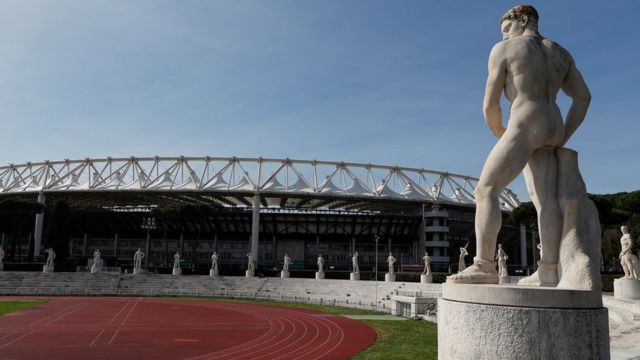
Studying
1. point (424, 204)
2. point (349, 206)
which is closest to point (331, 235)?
point (349, 206)

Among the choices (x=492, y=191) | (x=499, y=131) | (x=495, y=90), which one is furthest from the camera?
(x=499, y=131)

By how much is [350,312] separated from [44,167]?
7064 cm

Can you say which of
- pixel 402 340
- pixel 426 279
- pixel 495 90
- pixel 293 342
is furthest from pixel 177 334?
pixel 426 279

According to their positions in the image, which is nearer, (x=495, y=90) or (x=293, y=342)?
(x=495, y=90)

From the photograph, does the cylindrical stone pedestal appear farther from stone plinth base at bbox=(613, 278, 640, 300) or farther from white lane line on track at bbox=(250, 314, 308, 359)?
stone plinth base at bbox=(613, 278, 640, 300)

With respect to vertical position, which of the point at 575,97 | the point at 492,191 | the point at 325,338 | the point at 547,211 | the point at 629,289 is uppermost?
the point at 575,97

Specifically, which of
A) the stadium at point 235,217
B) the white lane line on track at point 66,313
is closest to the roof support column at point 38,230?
the stadium at point 235,217

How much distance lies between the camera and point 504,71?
654 centimetres

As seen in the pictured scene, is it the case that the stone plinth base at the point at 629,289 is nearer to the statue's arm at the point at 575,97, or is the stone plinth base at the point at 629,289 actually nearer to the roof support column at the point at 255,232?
the statue's arm at the point at 575,97

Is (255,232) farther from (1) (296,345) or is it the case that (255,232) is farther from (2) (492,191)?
(2) (492,191)

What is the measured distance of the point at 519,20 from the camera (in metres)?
6.79

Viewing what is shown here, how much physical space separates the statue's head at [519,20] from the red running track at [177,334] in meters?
12.1

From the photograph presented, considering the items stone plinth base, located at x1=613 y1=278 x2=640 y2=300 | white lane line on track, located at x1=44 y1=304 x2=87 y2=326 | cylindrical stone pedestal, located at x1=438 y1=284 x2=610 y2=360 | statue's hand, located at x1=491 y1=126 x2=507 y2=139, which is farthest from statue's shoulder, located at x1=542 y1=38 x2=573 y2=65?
white lane line on track, located at x1=44 y1=304 x2=87 y2=326

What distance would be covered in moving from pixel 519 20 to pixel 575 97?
4.66ft
